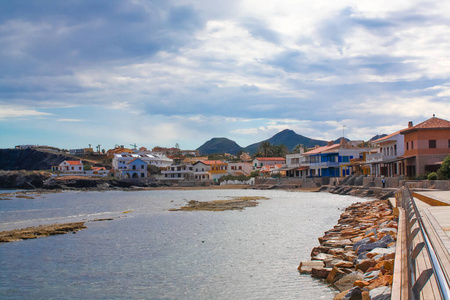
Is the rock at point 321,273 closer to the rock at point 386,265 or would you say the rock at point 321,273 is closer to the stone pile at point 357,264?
the stone pile at point 357,264

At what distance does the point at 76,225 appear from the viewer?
2839 centimetres

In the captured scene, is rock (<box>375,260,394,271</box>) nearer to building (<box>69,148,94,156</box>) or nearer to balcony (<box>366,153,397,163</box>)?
balcony (<box>366,153,397,163</box>)

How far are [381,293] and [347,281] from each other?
11.2ft

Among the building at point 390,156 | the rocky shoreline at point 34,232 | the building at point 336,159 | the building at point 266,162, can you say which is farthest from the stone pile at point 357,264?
the building at point 266,162

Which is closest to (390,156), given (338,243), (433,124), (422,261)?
(433,124)

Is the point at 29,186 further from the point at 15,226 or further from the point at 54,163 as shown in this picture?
the point at 15,226

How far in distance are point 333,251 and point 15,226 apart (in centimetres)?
2430

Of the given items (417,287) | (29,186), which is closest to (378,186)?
(417,287)

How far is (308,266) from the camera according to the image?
1469 cm

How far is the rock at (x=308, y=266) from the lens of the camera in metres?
14.4

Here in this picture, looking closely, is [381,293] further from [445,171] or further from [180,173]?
[180,173]

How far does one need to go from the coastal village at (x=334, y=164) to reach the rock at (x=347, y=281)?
101 ft

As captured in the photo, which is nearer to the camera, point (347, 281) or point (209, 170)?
point (347, 281)

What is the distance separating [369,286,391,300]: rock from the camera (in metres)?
8.34
